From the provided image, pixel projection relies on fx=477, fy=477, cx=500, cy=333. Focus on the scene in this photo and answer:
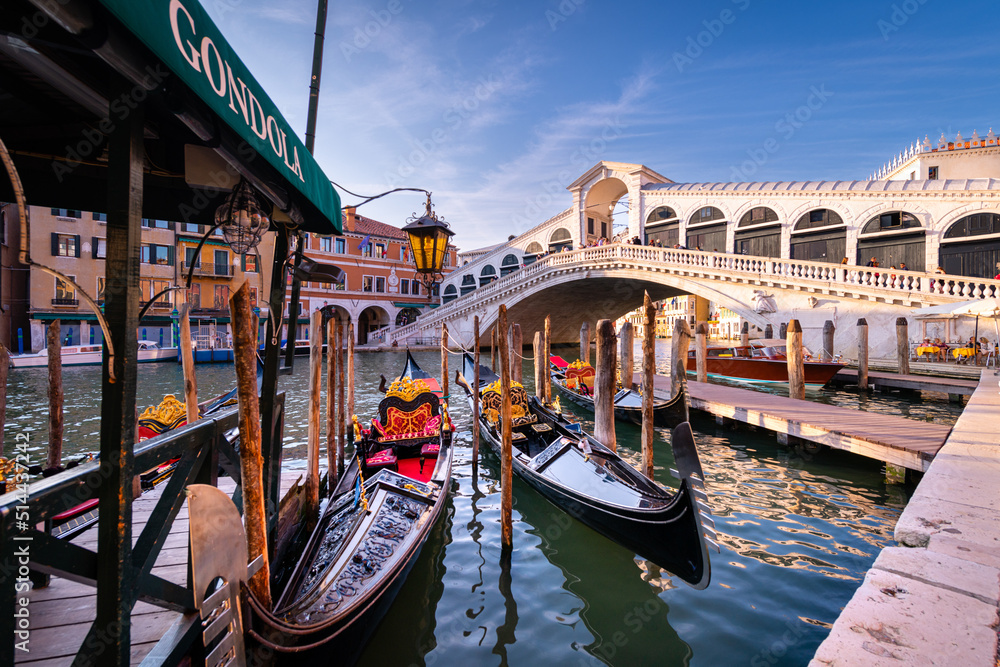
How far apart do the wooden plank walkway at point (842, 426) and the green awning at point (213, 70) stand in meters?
5.65

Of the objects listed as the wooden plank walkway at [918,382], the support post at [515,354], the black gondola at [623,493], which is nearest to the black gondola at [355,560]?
the black gondola at [623,493]

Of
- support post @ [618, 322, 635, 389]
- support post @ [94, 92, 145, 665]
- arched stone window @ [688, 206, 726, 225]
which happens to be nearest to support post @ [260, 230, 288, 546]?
support post @ [94, 92, 145, 665]

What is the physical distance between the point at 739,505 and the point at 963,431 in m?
2.49

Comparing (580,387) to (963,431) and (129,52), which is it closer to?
(963,431)

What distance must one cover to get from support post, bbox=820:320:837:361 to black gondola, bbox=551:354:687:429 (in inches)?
241

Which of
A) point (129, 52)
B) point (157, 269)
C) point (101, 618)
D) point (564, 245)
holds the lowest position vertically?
point (101, 618)

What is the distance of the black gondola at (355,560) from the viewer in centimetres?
207

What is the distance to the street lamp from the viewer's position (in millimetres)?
3838

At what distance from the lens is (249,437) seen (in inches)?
79.6

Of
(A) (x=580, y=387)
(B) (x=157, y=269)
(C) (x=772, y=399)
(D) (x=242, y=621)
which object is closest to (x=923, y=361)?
(C) (x=772, y=399)

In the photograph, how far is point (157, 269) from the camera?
18094 millimetres

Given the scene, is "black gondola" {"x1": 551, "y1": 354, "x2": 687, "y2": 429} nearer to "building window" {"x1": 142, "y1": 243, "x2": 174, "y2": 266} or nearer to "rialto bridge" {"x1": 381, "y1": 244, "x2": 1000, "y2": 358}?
"rialto bridge" {"x1": 381, "y1": 244, "x2": 1000, "y2": 358}

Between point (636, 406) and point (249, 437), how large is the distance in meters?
6.80

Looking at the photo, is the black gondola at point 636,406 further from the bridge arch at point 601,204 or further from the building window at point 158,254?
the building window at point 158,254
